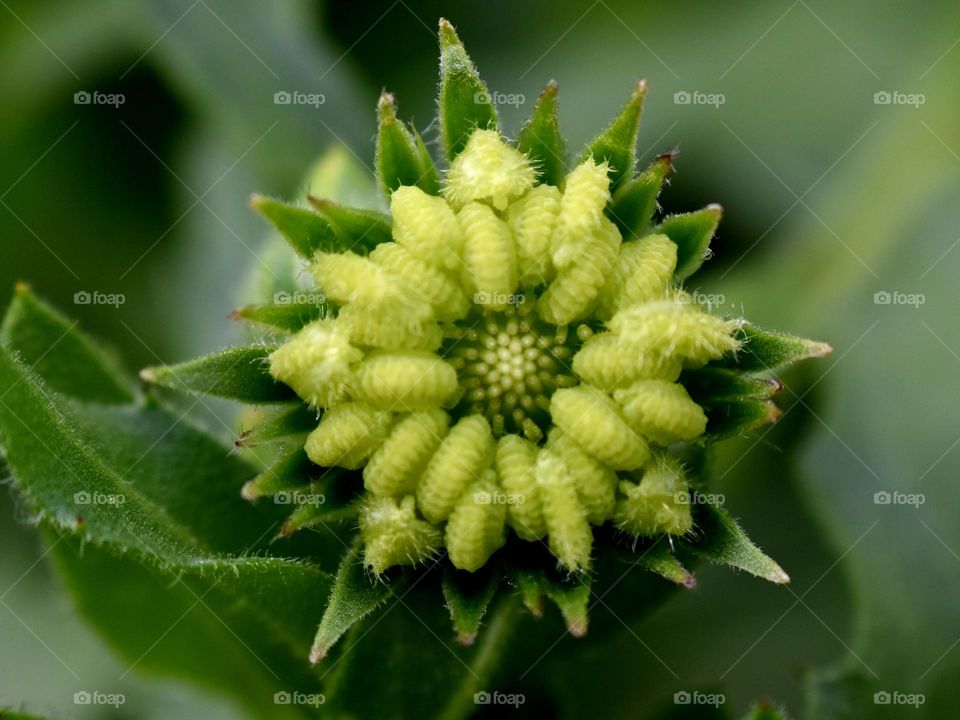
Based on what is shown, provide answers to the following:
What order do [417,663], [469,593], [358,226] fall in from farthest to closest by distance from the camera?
[417,663]
[358,226]
[469,593]

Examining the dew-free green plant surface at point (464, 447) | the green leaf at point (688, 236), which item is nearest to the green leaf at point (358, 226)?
the dew-free green plant surface at point (464, 447)

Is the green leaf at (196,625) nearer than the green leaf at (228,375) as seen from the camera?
No

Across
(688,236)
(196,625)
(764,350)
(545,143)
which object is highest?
(545,143)

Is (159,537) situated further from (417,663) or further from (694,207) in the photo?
(694,207)

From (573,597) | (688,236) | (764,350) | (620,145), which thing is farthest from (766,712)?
(620,145)

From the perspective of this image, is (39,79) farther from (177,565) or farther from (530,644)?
(530,644)

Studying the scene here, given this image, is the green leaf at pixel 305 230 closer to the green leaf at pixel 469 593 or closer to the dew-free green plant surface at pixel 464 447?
the dew-free green plant surface at pixel 464 447

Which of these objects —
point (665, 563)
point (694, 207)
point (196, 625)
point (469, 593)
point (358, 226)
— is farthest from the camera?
point (694, 207)
